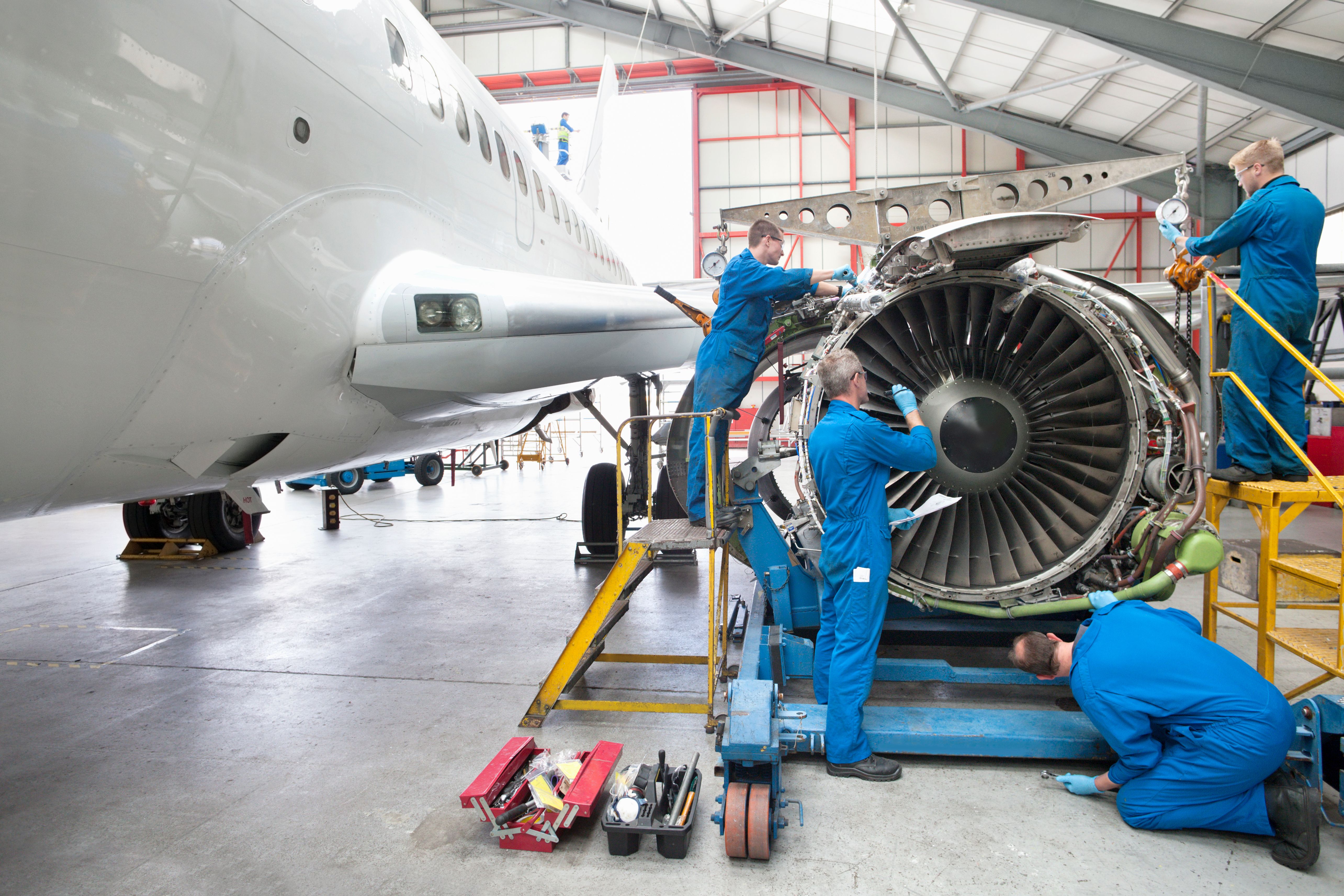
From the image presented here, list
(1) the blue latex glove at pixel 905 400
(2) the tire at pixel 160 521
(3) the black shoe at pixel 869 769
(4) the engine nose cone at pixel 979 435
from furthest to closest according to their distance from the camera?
(2) the tire at pixel 160 521 → (4) the engine nose cone at pixel 979 435 → (1) the blue latex glove at pixel 905 400 → (3) the black shoe at pixel 869 769

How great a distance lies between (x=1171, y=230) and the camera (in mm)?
3646

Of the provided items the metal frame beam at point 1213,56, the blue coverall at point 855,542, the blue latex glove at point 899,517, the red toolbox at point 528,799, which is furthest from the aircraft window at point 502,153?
the metal frame beam at point 1213,56

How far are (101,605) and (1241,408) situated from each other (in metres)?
7.93

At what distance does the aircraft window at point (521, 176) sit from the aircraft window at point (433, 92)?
3.84 ft

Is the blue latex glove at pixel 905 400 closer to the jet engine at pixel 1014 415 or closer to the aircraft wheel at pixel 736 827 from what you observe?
the jet engine at pixel 1014 415

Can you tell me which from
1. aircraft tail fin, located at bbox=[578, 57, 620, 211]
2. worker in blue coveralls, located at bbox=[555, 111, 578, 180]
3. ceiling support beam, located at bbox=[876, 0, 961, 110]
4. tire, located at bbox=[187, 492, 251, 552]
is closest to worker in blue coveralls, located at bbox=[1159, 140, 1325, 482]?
tire, located at bbox=[187, 492, 251, 552]

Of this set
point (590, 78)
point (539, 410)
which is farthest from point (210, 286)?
point (590, 78)

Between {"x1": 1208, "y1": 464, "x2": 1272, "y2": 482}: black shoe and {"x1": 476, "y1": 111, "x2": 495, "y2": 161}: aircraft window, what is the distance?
422 cm

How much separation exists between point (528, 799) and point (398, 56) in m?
3.32

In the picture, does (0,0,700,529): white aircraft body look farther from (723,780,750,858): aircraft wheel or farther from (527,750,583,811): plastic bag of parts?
(723,780,750,858): aircraft wheel

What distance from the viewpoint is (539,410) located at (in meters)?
7.11

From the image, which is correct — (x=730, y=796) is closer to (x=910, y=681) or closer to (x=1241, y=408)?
(x=910, y=681)

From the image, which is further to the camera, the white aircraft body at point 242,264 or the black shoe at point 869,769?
the black shoe at point 869,769

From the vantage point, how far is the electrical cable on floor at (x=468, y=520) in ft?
34.9
